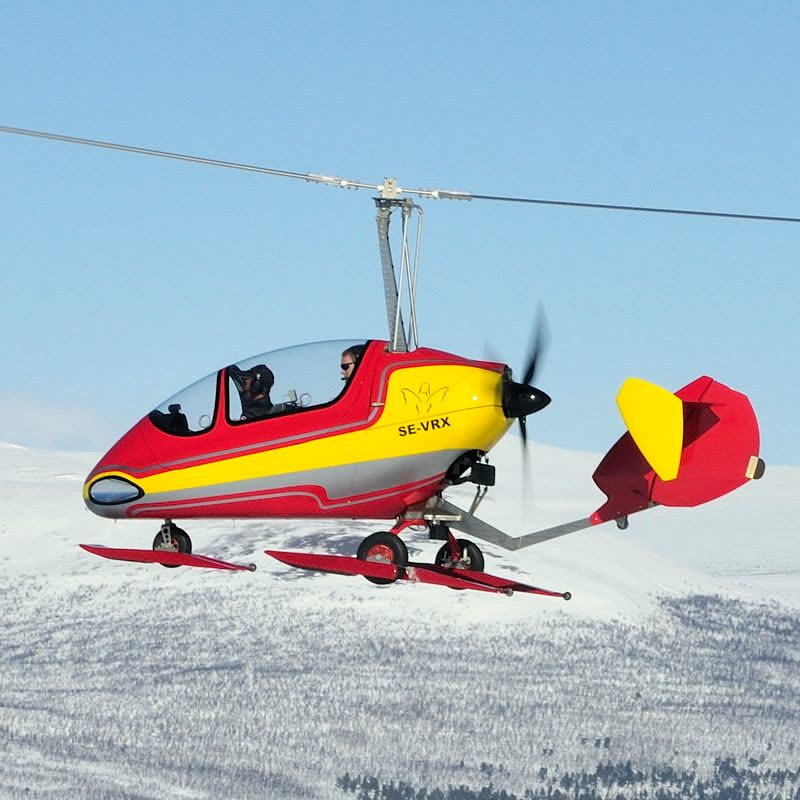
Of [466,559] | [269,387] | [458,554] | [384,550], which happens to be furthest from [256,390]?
[466,559]

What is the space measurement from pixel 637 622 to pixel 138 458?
162070 millimetres

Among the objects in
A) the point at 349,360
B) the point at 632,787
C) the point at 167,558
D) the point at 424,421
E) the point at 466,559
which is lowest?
the point at 632,787

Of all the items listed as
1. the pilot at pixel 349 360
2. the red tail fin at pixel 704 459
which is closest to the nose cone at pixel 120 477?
the pilot at pixel 349 360

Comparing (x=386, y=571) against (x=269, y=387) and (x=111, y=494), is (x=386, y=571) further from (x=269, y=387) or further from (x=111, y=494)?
(x=111, y=494)

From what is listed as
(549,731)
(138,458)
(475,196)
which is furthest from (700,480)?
(549,731)

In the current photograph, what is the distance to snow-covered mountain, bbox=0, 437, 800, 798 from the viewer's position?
160 m

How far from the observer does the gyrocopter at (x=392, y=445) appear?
23.3 metres

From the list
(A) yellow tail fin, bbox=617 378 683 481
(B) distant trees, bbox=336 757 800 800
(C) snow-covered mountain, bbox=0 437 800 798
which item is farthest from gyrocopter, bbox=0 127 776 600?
(B) distant trees, bbox=336 757 800 800

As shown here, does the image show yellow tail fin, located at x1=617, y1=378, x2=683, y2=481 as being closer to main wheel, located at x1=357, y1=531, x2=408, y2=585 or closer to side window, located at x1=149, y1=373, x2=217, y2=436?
main wheel, located at x1=357, y1=531, x2=408, y2=585

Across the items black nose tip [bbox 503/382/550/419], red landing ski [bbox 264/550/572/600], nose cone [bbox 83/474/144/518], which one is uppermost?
black nose tip [bbox 503/382/550/419]

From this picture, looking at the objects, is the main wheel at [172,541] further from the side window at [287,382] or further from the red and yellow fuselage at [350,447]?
the side window at [287,382]

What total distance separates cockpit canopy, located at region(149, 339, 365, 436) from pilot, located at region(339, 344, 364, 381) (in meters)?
0.07

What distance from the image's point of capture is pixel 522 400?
77.3ft

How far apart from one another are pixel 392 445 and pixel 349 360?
1.55m
